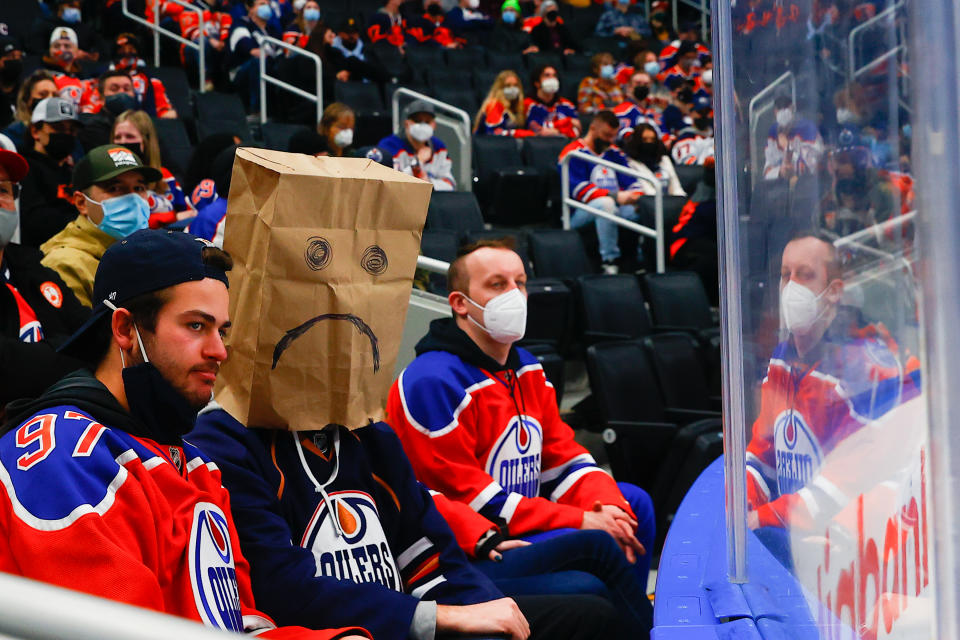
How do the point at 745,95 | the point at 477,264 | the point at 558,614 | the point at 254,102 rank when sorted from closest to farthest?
the point at 745,95
the point at 558,614
the point at 477,264
the point at 254,102

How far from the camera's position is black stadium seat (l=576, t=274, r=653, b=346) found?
211 inches

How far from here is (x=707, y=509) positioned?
6.55 feet

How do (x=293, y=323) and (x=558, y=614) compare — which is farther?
(x=558, y=614)

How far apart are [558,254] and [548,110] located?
333 centimetres

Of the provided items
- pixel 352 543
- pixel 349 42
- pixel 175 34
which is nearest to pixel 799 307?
pixel 352 543

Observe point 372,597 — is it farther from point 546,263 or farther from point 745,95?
point 546,263

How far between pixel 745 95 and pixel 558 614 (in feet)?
3.91

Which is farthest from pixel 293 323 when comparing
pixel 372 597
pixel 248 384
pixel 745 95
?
pixel 745 95

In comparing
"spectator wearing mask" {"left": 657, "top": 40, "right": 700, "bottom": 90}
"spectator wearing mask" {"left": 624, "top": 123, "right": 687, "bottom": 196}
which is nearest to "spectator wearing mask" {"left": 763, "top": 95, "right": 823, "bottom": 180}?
Answer: "spectator wearing mask" {"left": 624, "top": 123, "right": 687, "bottom": 196}

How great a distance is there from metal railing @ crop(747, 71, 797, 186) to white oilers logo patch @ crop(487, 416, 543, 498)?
1591mm

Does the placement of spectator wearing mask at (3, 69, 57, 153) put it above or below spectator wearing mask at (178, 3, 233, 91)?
below

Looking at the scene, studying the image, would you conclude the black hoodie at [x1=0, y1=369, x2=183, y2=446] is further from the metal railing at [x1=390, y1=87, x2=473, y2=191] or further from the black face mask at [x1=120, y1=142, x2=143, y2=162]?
the metal railing at [x1=390, y1=87, x2=473, y2=191]

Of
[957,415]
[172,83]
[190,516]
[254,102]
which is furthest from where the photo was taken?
[254,102]

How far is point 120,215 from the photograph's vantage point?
3260mm
